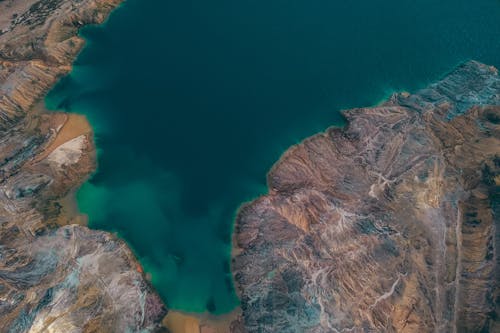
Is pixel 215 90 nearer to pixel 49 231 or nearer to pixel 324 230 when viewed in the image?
pixel 324 230

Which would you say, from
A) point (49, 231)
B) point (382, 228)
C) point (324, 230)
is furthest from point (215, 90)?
point (382, 228)

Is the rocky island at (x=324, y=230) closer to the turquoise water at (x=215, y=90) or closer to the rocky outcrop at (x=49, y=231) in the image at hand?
the rocky outcrop at (x=49, y=231)

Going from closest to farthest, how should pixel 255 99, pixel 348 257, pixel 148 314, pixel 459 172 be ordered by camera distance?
pixel 148 314
pixel 348 257
pixel 459 172
pixel 255 99

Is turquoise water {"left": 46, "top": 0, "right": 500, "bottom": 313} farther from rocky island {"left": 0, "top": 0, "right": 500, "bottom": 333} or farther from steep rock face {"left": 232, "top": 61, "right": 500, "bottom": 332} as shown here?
steep rock face {"left": 232, "top": 61, "right": 500, "bottom": 332}

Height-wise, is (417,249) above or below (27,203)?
below

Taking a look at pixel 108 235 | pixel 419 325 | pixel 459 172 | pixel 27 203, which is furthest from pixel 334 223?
pixel 27 203

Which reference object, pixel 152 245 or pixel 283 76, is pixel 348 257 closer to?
pixel 152 245
